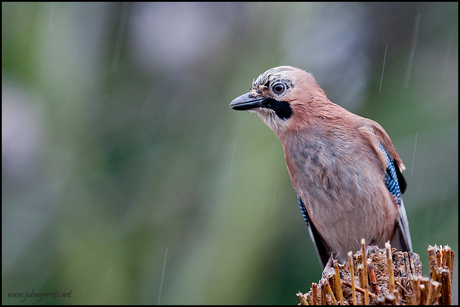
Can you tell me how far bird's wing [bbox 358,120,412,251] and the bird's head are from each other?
46 centimetres

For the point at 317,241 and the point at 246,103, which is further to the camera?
the point at 317,241

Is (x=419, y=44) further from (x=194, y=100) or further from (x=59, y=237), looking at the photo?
(x=59, y=237)

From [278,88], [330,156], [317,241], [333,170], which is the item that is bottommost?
[317,241]

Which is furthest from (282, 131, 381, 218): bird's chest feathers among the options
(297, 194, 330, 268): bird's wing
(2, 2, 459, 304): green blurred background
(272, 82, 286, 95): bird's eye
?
(2, 2, 459, 304): green blurred background

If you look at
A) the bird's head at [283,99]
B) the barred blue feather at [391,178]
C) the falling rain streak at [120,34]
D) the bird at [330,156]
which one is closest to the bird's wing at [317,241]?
the bird at [330,156]

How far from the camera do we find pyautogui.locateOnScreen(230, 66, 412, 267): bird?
3.11 m

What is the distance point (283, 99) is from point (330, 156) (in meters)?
0.58

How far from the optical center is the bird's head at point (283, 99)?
3.26 meters

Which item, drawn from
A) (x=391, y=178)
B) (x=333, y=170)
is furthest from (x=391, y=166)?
(x=333, y=170)

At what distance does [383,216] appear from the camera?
3.29 meters

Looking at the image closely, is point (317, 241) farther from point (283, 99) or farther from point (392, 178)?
point (283, 99)

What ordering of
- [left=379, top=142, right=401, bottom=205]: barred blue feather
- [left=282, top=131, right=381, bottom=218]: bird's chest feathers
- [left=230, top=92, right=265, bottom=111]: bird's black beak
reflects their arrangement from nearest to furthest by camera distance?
[left=282, top=131, right=381, bottom=218]: bird's chest feathers < [left=230, top=92, right=265, bottom=111]: bird's black beak < [left=379, top=142, right=401, bottom=205]: barred blue feather

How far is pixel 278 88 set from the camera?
130 inches

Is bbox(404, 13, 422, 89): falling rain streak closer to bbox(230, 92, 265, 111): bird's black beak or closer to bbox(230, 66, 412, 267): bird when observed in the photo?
bbox(230, 66, 412, 267): bird
